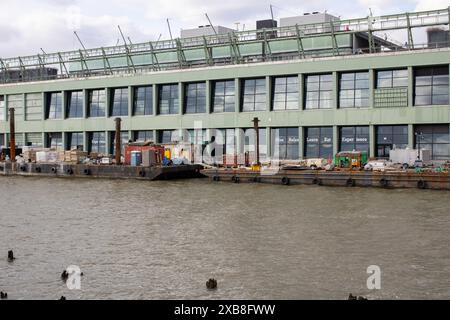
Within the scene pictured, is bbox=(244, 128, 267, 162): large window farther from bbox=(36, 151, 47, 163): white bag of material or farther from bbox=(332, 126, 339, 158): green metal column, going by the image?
bbox=(36, 151, 47, 163): white bag of material

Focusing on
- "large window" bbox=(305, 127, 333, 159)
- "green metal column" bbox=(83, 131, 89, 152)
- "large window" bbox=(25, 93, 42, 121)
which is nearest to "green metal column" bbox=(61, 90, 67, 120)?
"large window" bbox=(25, 93, 42, 121)

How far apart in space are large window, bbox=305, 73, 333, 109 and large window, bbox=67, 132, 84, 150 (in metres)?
33.9

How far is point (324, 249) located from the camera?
71.5 feet

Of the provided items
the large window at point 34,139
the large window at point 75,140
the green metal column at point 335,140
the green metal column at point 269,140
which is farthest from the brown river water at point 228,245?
the large window at point 34,139

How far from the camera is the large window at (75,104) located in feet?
266

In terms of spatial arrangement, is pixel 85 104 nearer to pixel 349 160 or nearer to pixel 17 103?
pixel 17 103

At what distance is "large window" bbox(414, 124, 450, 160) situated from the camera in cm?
5612

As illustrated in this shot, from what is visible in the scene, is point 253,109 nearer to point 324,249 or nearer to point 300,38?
point 300,38

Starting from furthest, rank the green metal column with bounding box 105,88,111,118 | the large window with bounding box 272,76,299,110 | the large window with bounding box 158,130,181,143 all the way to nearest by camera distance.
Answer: the green metal column with bounding box 105,88,111,118, the large window with bounding box 158,130,181,143, the large window with bounding box 272,76,299,110

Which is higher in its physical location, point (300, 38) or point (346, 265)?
point (300, 38)

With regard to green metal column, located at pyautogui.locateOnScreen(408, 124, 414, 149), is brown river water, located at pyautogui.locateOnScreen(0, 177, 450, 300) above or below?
below

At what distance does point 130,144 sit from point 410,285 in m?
49.6

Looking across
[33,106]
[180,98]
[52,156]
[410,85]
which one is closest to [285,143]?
[410,85]
